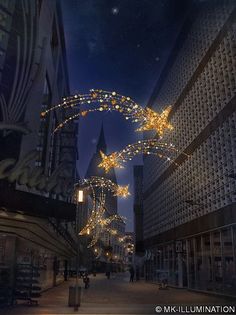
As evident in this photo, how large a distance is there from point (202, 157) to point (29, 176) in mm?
17397

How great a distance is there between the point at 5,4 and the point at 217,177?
18873mm

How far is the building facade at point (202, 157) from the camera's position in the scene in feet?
79.5

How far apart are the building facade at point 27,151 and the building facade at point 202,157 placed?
1059 cm

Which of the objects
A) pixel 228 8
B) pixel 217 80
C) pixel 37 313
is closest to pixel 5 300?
pixel 37 313

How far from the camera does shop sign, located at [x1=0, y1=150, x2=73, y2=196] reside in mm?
14891

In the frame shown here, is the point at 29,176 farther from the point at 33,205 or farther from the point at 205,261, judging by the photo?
the point at 205,261

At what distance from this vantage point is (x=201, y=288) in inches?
1153

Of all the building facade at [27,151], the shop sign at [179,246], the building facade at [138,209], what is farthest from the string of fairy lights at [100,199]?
the building facade at [138,209]

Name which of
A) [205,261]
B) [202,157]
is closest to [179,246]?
[205,261]

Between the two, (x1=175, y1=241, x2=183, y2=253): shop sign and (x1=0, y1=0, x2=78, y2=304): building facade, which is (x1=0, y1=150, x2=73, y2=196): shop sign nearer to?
(x1=0, y1=0, x2=78, y2=304): building facade

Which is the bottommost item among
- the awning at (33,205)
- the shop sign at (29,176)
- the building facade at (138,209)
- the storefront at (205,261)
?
the storefront at (205,261)

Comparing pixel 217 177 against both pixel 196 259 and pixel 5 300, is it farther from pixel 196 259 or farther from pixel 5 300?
pixel 5 300

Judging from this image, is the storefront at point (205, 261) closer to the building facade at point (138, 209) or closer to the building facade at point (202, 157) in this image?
the building facade at point (202, 157)

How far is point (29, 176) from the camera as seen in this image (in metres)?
15.9
